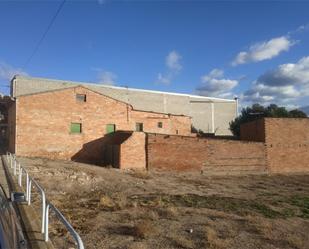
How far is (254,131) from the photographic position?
30906mm

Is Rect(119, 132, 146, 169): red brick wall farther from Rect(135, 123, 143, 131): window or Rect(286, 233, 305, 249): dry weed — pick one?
Rect(286, 233, 305, 249): dry weed

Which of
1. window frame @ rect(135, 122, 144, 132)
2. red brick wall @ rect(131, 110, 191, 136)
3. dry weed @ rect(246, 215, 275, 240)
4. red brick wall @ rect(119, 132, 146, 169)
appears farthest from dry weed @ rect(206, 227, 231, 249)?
window frame @ rect(135, 122, 144, 132)

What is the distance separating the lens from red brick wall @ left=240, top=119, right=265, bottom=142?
97.2ft

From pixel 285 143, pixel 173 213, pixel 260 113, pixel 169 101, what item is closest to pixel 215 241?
pixel 173 213

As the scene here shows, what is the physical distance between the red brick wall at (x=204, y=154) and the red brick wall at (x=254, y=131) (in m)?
1.09

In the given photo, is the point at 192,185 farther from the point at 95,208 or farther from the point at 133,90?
the point at 133,90

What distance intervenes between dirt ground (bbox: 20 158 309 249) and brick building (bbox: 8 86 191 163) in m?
7.80

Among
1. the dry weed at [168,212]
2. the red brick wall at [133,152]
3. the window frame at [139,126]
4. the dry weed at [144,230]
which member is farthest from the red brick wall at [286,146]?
the dry weed at [144,230]

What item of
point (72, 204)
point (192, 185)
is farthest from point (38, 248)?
point (192, 185)

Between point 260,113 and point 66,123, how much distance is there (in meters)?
32.0

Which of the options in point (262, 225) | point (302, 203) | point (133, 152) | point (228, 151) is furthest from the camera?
point (228, 151)

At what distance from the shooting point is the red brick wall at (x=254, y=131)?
29625 millimetres

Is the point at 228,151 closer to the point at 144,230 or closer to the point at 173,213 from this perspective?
the point at 173,213

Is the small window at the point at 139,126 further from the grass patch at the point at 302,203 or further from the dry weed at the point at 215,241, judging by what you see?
the dry weed at the point at 215,241
